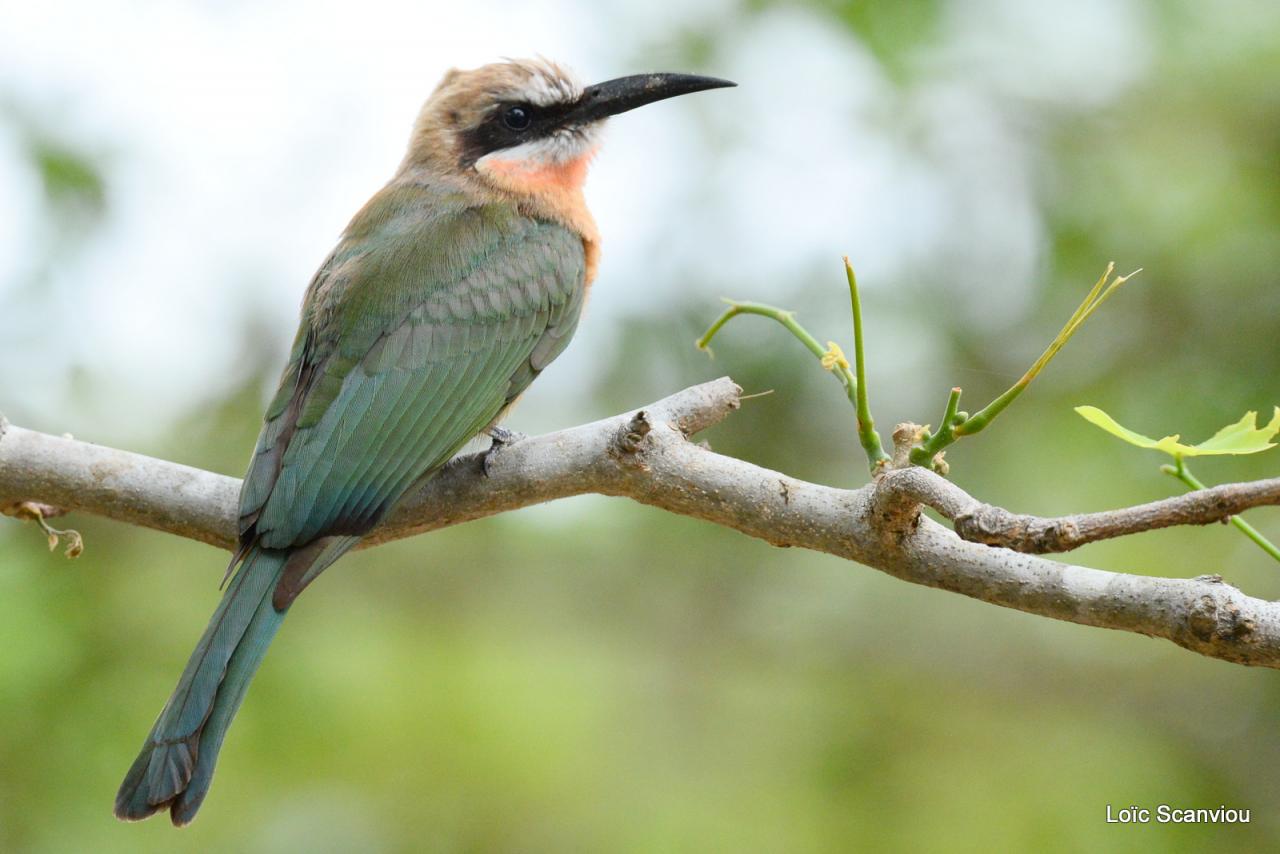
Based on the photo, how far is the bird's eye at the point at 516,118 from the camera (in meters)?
4.30

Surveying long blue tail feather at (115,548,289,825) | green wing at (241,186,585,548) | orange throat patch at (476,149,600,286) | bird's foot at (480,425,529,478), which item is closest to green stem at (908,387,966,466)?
bird's foot at (480,425,529,478)

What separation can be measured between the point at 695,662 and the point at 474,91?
2.42 metres

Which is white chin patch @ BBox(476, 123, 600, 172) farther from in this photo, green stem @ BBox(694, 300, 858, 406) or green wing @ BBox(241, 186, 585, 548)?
green stem @ BBox(694, 300, 858, 406)

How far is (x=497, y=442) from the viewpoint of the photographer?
335 centimetres

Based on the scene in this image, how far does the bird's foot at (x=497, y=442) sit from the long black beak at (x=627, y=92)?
54.4 inches

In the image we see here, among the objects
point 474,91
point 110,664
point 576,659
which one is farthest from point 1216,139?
point 110,664

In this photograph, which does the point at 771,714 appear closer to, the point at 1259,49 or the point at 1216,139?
the point at 1216,139

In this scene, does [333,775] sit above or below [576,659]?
below

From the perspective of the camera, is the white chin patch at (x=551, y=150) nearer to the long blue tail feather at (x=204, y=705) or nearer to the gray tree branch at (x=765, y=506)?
the gray tree branch at (x=765, y=506)

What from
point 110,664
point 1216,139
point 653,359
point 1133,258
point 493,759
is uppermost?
point 1216,139

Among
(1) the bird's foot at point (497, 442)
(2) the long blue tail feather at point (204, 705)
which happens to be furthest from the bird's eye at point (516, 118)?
(2) the long blue tail feather at point (204, 705)

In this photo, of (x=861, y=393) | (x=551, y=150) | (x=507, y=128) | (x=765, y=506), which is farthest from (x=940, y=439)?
(x=507, y=128)

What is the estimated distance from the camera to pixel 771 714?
5.24 meters

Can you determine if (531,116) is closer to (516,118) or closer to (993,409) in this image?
(516,118)
